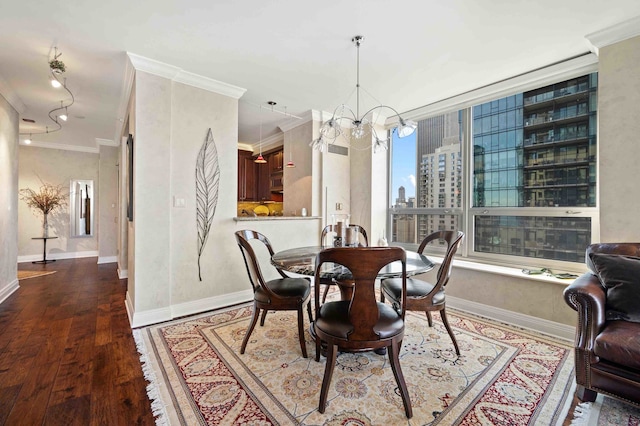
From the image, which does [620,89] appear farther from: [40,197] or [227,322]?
[40,197]

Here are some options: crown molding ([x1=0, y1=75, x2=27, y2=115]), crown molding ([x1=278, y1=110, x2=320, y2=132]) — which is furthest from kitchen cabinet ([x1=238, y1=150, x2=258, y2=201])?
crown molding ([x1=0, y1=75, x2=27, y2=115])

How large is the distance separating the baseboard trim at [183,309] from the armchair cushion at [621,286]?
3301mm

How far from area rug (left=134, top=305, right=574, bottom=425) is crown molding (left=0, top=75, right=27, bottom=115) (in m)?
3.42

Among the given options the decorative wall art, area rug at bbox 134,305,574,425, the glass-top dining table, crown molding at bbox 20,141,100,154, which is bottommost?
area rug at bbox 134,305,574,425

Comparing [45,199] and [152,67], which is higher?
[152,67]

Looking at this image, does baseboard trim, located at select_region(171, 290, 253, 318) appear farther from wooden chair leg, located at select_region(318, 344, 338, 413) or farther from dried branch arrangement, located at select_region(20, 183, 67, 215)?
dried branch arrangement, located at select_region(20, 183, 67, 215)

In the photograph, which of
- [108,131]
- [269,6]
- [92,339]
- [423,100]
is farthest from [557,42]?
[108,131]

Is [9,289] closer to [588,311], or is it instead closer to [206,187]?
[206,187]

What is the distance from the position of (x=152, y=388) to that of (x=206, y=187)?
2.05 meters

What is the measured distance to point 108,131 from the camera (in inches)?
212

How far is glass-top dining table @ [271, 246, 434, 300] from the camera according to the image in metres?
1.89

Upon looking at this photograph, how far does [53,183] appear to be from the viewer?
6500 mm

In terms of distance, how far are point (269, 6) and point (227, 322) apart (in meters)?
2.82

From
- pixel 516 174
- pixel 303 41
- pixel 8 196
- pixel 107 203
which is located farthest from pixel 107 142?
pixel 516 174
